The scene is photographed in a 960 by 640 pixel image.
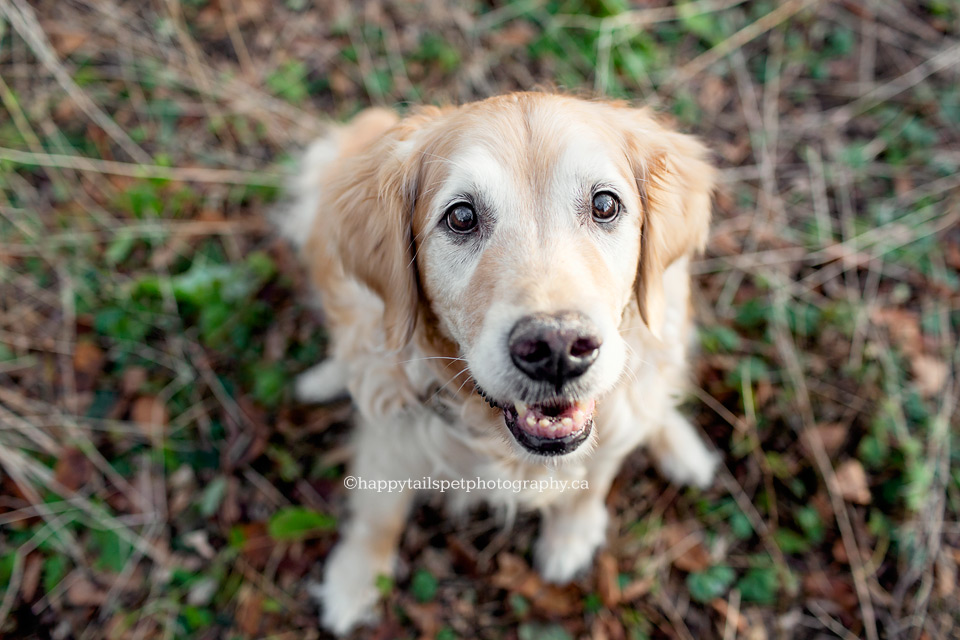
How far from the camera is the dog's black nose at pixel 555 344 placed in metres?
1.67

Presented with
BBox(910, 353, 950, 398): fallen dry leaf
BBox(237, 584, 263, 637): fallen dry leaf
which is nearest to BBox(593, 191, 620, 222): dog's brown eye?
BBox(910, 353, 950, 398): fallen dry leaf

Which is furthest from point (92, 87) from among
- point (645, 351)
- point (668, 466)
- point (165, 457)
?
point (668, 466)

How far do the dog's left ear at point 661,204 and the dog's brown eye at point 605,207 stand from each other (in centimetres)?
17

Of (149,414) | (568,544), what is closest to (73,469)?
(149,414)

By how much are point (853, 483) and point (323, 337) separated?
3.07 meters

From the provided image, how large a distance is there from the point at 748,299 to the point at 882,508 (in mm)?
1325

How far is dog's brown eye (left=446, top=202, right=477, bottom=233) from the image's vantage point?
2029mm

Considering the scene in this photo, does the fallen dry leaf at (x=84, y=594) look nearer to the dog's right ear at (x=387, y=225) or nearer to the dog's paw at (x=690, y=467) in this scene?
the dog's right ear at (x=387, y=225)

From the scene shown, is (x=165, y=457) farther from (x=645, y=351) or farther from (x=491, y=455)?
(x=645, y=351)

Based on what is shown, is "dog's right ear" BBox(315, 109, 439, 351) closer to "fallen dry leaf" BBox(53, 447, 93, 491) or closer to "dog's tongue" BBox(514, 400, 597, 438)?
"dog's tongue" BBox(514, 400, 597, 438)

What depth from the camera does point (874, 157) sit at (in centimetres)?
402

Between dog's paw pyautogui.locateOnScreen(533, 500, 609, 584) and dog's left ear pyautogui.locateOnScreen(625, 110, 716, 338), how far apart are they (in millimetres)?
1242

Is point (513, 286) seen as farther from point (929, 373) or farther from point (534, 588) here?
point (929, 373)

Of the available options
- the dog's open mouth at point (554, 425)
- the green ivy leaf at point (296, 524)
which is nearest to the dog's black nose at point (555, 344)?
the dog's open mouth at point (554, 425)
